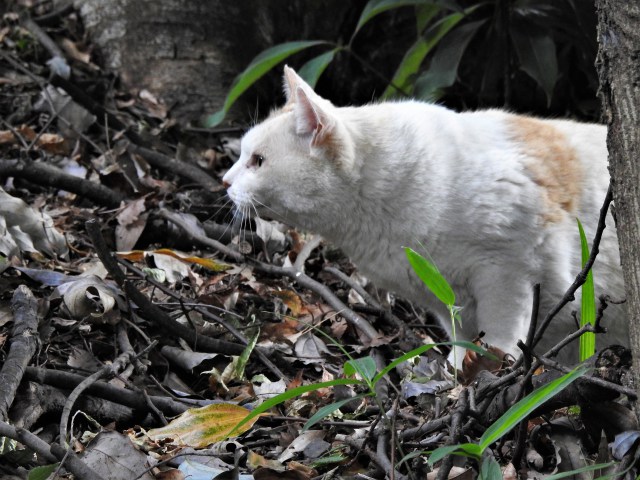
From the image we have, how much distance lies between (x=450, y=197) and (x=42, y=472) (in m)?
1.78

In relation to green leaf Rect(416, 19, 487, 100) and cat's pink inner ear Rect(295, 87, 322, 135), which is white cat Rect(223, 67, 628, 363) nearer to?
cat's pink inner ear Rect(295, 87, 322, 135)

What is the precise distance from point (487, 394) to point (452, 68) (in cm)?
281

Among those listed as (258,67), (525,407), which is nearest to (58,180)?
(258,67)

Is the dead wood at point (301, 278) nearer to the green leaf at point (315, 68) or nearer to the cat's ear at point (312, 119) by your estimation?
the cat's ear at point (312, 119)

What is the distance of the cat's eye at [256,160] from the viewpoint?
3.29 meters

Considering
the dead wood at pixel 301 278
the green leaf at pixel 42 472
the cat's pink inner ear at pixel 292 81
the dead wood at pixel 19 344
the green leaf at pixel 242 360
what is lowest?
the dead wood at pixel 301 278

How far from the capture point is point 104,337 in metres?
2.80

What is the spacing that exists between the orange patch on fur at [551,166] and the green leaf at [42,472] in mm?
1969

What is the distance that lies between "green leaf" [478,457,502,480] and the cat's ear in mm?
1726

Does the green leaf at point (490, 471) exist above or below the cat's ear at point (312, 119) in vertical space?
below

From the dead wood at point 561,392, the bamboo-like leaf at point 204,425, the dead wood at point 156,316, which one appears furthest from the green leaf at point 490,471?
the dead wood at point 156,316

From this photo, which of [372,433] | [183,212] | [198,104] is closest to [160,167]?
[183,212]

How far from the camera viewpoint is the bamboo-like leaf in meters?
2.18

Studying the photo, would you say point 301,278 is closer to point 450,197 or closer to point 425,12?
point 450,197
